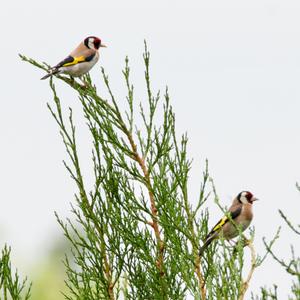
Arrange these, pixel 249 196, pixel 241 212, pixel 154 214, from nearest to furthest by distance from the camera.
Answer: pixel 154 214
pixel 241 212
pixel 249 196

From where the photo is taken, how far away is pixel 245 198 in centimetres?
1362

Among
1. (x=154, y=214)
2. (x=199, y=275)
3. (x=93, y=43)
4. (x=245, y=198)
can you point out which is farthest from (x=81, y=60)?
(x=199, y=275)

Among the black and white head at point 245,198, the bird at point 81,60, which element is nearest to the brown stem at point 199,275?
the bird at point 81,60

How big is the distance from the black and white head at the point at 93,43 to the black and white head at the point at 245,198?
12.0 ft

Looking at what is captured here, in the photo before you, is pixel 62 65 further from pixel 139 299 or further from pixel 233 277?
pixel 233 277

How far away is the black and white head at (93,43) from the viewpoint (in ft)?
48.0

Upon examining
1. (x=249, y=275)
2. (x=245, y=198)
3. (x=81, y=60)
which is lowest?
(x=249, y=275)

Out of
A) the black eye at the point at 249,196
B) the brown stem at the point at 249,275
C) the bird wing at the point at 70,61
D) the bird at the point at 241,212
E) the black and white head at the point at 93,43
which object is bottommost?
the brown stem at the point at 249,275

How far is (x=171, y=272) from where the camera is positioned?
8.73 metres

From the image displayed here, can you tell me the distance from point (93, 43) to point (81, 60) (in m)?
1.41

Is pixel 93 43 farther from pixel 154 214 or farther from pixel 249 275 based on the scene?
pixel 249 275

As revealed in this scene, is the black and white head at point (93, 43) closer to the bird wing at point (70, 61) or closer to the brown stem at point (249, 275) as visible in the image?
the bird wing at point (70, 61)

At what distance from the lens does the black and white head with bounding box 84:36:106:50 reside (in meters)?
14.6

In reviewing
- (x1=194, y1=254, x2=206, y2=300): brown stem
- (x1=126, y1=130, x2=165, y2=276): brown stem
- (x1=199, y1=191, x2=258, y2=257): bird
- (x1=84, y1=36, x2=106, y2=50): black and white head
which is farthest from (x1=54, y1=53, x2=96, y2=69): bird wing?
(x1=194, y1=254, x2=206, y2=300): brown stem
